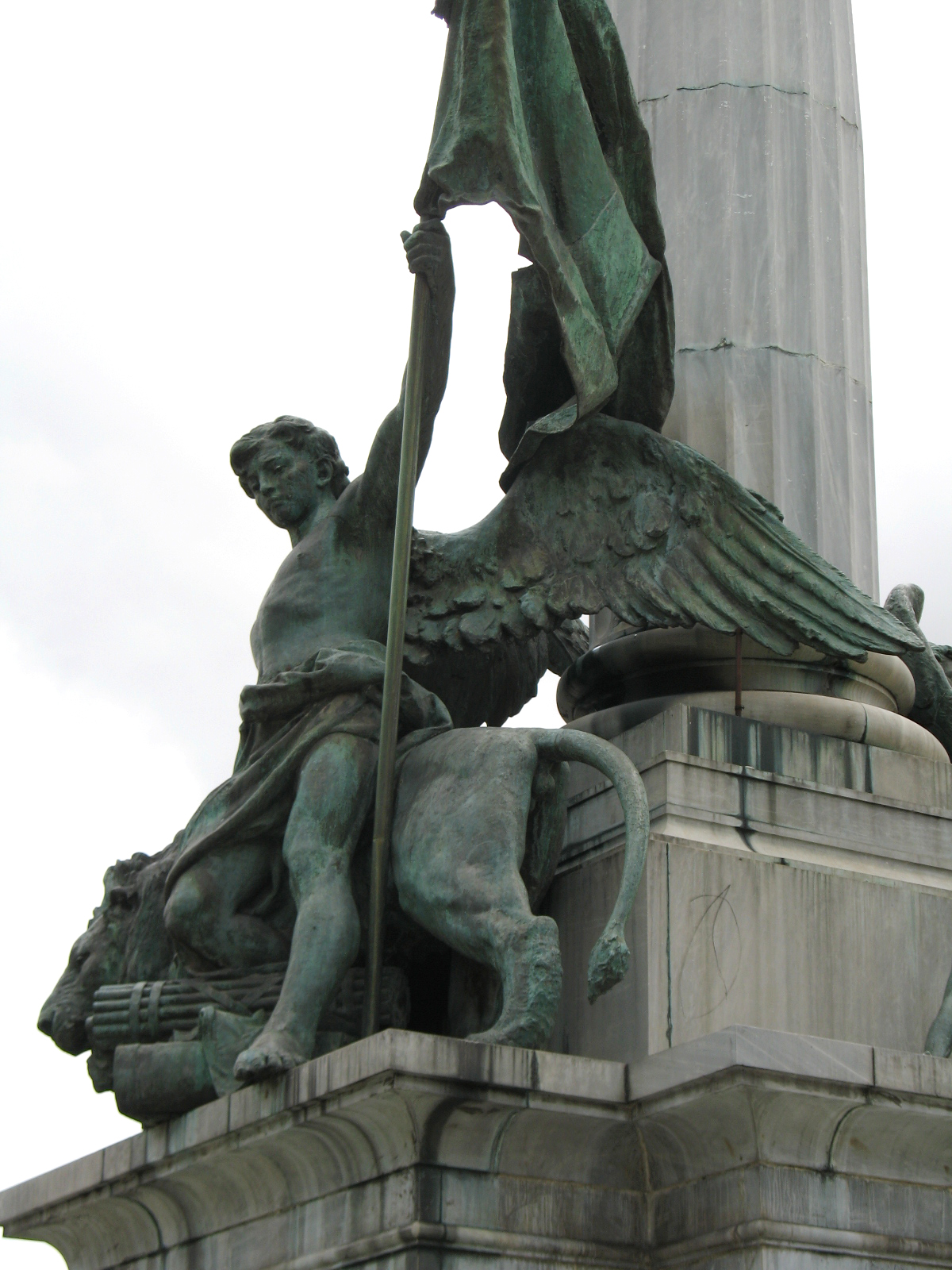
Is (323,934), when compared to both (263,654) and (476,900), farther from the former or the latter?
(263,654)

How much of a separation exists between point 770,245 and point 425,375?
2770mm

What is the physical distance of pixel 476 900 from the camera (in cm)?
838

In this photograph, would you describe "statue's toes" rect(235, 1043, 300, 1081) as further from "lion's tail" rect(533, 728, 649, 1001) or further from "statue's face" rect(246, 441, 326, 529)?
"statue's face" rect(246, 441, 326, 529)

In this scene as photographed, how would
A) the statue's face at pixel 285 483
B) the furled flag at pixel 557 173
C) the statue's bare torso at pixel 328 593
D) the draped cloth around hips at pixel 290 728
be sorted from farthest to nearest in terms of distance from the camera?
1. the statue's face at pixel 285 483
2. the statue's bare torso at pixel 328 593
3. the furled flag at pixel 557 173
4. the draped cloth around hips at pixel 290 728

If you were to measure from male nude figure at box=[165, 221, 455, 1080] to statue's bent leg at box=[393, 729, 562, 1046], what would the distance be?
12.3 inches

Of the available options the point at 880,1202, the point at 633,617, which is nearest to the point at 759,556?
the point at 633,617

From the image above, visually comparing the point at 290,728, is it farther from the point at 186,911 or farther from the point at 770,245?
the point at 770,245

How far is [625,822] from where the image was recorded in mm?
8523

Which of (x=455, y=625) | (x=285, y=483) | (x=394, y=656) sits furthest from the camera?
(x=285, y=483)

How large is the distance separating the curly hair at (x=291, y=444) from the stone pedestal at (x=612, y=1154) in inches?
137

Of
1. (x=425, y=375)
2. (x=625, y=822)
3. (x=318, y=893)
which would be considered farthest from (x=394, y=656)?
(x=425, y=375)

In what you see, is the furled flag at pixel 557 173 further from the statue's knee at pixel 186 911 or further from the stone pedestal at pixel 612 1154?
the stone pedestal at pixel 612 1154

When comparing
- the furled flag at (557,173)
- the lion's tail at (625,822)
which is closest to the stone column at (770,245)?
the furled flag at (557,173)

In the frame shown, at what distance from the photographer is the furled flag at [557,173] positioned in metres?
9.37
